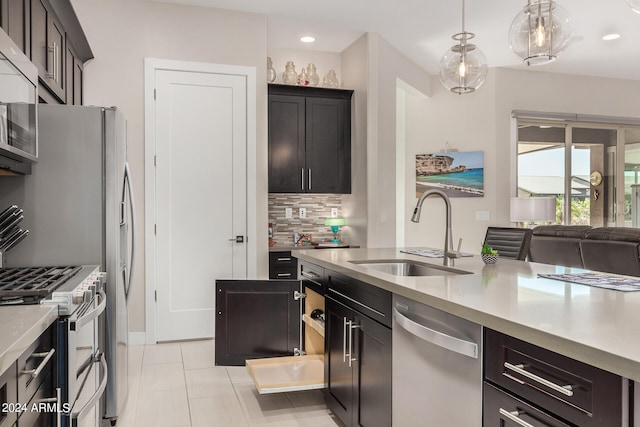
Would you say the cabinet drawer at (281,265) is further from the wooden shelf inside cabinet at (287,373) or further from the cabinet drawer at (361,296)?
the cabinet drawer at (361,296)

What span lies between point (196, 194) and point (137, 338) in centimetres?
144

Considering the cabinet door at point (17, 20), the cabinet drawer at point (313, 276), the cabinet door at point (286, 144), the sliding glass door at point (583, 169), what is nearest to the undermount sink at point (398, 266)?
the cabinet drawer at point (313, 276)

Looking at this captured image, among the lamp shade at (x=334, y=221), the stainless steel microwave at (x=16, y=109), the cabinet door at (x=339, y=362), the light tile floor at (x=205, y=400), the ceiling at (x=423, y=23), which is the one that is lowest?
the light tile floor at (x=205, y=400)

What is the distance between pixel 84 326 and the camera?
1.93 m

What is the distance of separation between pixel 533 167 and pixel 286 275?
4311mm

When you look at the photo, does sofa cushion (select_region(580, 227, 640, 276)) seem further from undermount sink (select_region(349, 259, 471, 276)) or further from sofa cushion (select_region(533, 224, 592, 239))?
undermount sink (select_region(349, 259, 471, 276))

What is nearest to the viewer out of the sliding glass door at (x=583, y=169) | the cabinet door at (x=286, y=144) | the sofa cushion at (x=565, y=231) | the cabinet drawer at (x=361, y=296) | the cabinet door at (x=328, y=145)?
the cabinet drawer at (x=361, y=296)

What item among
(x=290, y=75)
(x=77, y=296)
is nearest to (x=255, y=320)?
(x=77, y=296)

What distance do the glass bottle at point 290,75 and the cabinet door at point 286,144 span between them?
27 cm

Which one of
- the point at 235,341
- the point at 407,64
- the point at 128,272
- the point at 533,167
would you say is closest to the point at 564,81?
the point at 533,167

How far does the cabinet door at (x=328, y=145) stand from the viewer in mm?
5355

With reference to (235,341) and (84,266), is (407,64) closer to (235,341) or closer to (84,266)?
(235,341)

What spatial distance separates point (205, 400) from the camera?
123 inches

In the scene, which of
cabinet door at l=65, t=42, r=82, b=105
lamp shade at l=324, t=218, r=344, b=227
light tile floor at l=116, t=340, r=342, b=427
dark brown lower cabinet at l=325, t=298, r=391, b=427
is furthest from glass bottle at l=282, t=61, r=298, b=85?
dark brown lower cabinet at l=325, t=298, r=391, b=427
